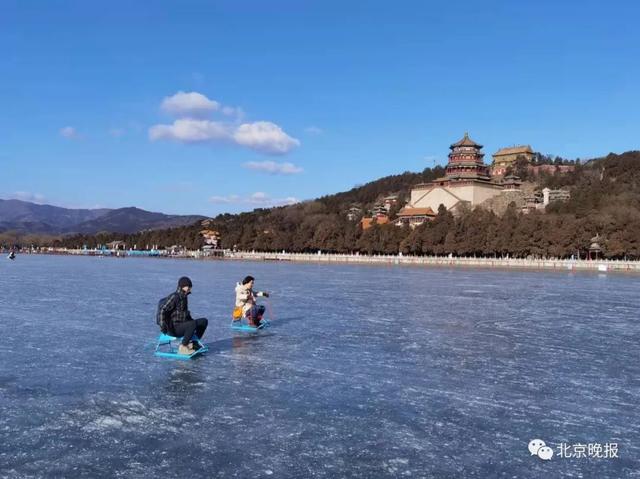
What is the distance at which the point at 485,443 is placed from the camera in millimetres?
5109

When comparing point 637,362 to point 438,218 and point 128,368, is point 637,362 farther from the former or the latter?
point 438,218

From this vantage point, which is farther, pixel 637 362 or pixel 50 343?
pixel 50 343

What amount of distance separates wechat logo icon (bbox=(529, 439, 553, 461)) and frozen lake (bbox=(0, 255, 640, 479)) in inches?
2.3

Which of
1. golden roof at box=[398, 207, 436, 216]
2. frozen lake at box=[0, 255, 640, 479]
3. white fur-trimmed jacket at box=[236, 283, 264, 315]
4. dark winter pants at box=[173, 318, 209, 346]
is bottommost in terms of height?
frozen lake at box=[0, 255, 640, 479]

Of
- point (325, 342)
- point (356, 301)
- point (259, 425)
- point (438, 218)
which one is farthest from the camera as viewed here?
point (438, 218)

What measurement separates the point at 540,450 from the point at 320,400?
2.36 metres

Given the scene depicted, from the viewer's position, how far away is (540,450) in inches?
195

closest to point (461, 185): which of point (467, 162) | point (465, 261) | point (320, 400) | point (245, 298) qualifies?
point (467, 162)

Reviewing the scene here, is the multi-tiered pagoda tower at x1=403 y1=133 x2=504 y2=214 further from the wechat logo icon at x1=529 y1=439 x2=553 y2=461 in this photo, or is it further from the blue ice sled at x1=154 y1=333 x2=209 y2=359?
the wechat logo icon at x1=529 y1=439 x2=553 y2=461

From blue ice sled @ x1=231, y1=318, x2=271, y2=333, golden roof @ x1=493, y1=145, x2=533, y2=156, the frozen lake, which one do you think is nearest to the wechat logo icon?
the frozen lake

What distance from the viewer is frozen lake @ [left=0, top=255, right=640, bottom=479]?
4676mm

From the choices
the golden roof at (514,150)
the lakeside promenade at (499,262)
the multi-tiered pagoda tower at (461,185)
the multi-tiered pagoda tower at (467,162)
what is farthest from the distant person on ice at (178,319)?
the golden roof at (514,150)

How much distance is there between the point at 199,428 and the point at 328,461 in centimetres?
138

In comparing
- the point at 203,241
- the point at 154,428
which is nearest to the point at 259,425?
the point at 154,428
